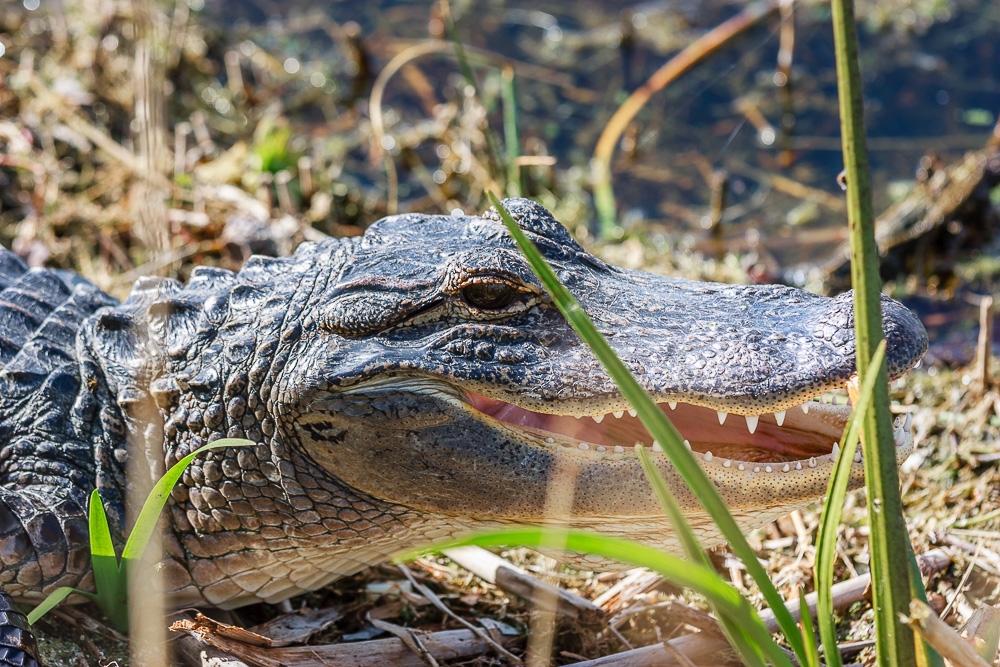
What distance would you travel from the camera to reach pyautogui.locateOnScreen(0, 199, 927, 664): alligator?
2.36m

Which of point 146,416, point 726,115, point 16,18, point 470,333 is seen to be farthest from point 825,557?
point 16,18

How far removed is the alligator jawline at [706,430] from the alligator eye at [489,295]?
0.26 metres

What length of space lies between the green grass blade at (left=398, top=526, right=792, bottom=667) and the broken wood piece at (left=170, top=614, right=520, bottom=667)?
1.23 meters

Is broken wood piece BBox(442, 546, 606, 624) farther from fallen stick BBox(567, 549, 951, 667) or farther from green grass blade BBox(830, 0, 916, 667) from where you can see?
green grass blade BBox(830, 0, 916, 667)

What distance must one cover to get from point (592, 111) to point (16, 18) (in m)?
4.65

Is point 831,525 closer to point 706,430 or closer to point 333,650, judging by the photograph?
point 706,430

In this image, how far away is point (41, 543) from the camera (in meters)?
2.66

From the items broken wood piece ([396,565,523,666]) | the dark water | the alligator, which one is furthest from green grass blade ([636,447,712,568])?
the dark water

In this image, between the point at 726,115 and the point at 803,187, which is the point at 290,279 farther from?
the point at 726,115

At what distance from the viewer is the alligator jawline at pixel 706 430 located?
249 cm

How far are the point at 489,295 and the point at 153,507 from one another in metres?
1.05

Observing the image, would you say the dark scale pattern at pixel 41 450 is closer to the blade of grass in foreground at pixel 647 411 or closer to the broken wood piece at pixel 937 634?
the blade of grass in foreground at pixel 647 411

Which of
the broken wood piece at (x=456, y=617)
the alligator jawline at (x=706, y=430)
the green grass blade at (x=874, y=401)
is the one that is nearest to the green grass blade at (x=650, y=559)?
the green grass blade at (x=874, y=401)

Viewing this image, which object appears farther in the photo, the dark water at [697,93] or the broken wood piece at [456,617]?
the dark water at [697,93]
